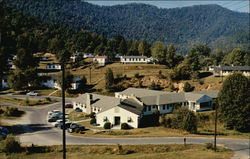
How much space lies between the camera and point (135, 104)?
5550 centimetres

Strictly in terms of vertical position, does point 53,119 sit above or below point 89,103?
below

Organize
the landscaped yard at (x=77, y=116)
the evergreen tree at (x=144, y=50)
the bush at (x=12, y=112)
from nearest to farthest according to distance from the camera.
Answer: the landscaped yard at (x=77, y=116) < the bush at (x=12, y=112) < the evergreen tree at (x=144, y=50)

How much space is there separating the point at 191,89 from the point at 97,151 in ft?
166

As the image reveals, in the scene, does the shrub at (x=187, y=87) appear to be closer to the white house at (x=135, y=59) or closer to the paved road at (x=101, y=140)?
the paved road at (x=101, y=140)

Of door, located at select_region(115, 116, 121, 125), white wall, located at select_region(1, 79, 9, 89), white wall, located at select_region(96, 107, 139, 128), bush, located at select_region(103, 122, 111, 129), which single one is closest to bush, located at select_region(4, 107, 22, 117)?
white wall, located at select_region(96, 107, 139, 128)

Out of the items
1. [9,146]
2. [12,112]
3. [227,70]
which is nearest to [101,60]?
[227,70]

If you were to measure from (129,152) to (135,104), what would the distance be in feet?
73.8

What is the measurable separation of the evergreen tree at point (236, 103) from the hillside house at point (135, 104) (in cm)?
956

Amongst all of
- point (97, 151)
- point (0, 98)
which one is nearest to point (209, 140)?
point (97, 151)

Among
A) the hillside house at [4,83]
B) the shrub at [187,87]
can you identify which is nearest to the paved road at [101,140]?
the shrub at [187,87]

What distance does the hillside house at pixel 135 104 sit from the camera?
4928 centimetres

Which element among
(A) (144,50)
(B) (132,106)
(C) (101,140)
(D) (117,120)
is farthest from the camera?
(A) (144,50)

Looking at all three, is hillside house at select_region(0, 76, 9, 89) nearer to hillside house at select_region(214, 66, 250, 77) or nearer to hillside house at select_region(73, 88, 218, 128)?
hillside house at select_region(73, 88, 218, 128)

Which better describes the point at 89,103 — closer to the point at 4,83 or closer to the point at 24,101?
the point at 24,101
